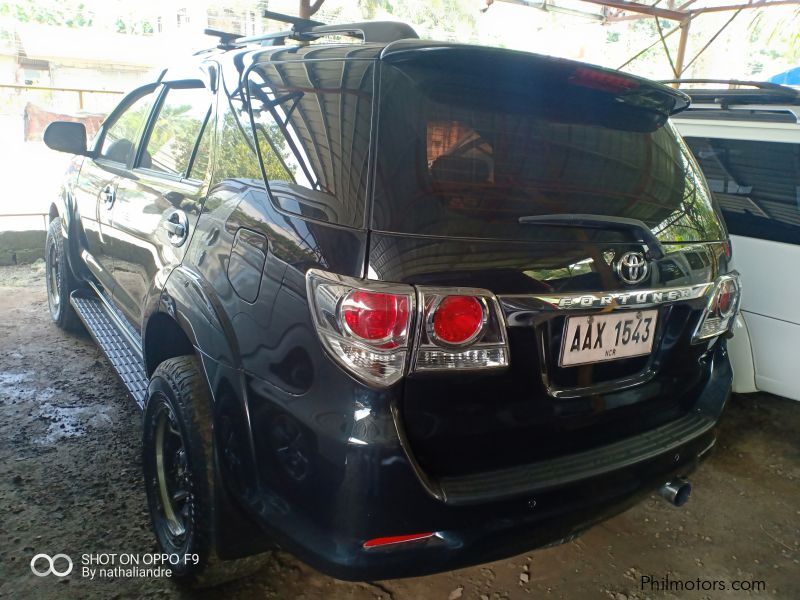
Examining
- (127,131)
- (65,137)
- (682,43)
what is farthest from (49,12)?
(127,131)

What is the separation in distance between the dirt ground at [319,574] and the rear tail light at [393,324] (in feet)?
3.70

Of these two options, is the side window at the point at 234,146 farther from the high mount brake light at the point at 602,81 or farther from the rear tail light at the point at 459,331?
the high mount brake light at the point at 602,81

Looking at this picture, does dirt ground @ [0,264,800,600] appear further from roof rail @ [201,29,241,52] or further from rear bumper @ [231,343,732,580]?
roof rail @ [201,29,241,52]

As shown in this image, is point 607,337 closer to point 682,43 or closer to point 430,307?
point 430,307

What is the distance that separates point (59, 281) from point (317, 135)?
3.33 metres

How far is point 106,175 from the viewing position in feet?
10.5

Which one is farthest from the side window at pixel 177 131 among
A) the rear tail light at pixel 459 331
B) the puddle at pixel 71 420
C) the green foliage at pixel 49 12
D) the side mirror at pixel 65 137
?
the green foliage at pixel 49 12

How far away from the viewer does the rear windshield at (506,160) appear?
1.50 m

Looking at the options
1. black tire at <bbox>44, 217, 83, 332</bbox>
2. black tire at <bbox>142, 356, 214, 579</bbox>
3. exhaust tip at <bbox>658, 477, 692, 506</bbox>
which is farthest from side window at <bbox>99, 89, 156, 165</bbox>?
exhaust tip at <bbox>658, 477, 692, 506</bbox>

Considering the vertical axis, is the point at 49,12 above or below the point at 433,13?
above

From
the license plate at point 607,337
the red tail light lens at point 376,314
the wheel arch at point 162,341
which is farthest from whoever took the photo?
the wheel arch at point 162,341

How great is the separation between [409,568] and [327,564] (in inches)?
7.7
